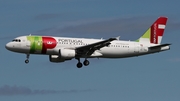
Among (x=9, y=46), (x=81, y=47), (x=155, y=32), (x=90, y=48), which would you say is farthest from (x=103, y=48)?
(x=9, y=46)

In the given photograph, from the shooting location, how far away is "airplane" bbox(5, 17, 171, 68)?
106625mm

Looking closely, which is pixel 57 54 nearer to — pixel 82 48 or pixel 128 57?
pixel 82 48

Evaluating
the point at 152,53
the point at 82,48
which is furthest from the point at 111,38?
the point at 152,53

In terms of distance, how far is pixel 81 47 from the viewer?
108 m

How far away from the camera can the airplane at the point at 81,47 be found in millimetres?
106625

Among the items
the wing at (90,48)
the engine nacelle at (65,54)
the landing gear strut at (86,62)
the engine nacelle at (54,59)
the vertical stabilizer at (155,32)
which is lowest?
the landing gear strut at (86,62)

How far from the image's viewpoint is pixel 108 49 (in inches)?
4400

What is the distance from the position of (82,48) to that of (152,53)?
42.1 ft

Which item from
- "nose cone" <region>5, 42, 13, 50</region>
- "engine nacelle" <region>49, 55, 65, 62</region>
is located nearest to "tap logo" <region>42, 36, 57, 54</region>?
"engine nacelle" <region>49, 55, 65, 62</region>

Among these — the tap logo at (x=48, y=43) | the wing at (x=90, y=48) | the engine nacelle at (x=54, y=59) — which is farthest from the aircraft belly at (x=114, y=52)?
the tap logo at (x=48, y=43)

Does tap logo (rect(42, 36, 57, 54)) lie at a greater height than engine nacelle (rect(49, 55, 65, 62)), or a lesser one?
greater

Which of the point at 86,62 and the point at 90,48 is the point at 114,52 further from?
the point at 90,48

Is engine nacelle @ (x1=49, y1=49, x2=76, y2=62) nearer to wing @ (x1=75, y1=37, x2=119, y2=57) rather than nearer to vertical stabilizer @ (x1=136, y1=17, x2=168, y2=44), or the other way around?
wing @ (x1=75, y1=37, x2=119, y2=57)

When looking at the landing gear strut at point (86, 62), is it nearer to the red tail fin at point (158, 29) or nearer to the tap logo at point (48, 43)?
the tap logo at point (48, 43)
